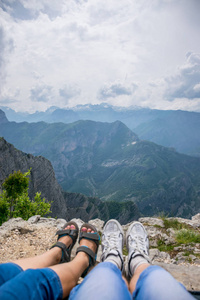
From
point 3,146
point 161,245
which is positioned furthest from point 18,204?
point 3,146

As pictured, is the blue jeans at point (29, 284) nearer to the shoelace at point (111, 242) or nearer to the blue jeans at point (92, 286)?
the blue jeans at point (92, 286)

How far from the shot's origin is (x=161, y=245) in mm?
6652

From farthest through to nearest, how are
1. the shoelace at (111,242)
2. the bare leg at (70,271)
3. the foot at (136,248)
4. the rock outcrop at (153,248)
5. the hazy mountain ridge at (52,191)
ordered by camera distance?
1. the hazy mountain ridge at (52,191)
2. the shoelace at (111,242)
3. the rock outcrop at (153,248)
4. the foot at (136,248)
5. the bare leg at (70,271)

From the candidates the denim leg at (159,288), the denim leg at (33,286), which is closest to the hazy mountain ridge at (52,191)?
the denim leg at (33,286)

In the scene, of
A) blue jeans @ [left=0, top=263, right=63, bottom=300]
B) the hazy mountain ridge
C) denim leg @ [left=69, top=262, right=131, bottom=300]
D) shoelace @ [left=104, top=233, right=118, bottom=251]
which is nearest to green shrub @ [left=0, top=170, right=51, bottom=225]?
shoelace @ [left=104, top=233, right=118, bottom=251]

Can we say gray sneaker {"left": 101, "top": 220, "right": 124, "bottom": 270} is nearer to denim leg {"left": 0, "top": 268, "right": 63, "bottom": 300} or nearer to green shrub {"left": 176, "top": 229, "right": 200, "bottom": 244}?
denim leg {"left": 0, "top": 268, "right": 63, "bottom": 300}

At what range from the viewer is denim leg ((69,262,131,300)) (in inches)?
84.3

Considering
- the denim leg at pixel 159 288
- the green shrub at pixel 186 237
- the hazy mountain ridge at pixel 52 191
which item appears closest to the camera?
the denim leg at pixel 159 288

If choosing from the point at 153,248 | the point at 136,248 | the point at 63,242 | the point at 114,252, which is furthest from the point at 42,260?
the point at 153,248

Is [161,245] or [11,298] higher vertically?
[11,298]

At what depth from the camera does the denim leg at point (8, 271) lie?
7.89 ft

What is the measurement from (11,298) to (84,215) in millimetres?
124837

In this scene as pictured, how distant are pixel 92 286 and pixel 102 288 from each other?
149mm

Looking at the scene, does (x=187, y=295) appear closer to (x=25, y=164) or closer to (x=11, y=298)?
(x=11, y=298)
